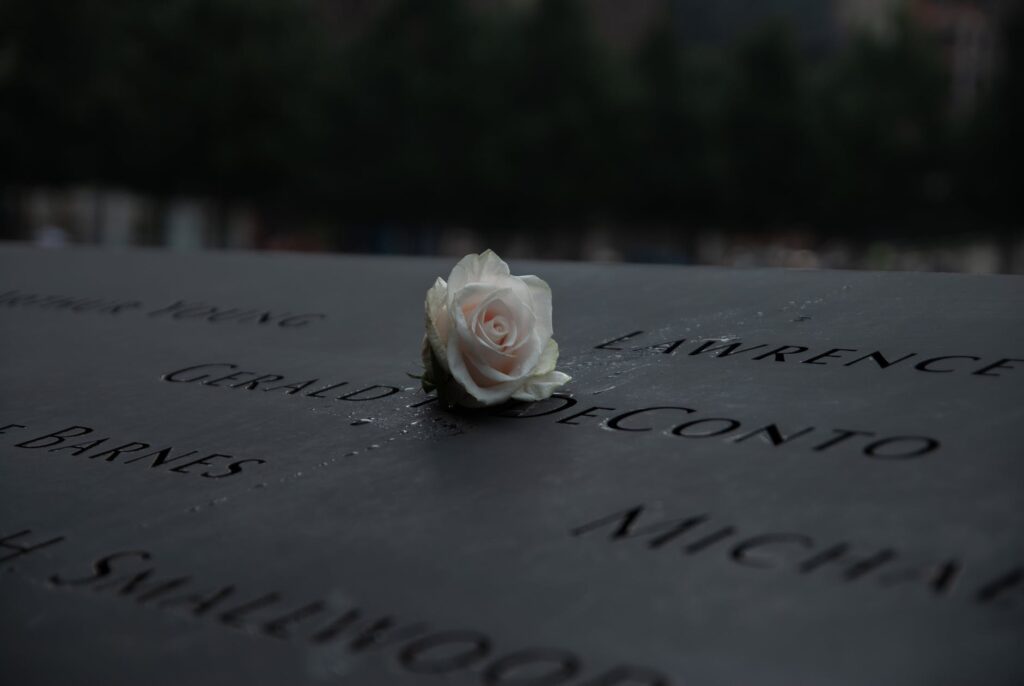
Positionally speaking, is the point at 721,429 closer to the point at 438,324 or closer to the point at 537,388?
the point at 537,388

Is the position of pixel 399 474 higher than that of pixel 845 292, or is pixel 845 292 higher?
pixel 845 292

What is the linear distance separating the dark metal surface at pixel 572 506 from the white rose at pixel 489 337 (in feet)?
0.26

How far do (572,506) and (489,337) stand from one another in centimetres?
50

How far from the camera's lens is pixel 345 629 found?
1.87 meters

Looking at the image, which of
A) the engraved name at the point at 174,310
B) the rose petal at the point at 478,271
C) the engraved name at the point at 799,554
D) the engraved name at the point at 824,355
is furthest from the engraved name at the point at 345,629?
the engraved name at the point at 174,310

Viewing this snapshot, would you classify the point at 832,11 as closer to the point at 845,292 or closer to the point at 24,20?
the point at 24,20

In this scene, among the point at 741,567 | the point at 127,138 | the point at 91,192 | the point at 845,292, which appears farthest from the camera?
the point at 91,192

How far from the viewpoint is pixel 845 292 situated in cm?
326

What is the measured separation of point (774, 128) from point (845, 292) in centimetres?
2895

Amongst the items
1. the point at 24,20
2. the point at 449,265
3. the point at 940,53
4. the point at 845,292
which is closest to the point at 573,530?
the point at 845,292

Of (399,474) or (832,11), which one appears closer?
(399,474)

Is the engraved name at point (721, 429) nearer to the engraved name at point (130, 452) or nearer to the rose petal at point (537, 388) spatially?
the rose petal at point (537, 388)

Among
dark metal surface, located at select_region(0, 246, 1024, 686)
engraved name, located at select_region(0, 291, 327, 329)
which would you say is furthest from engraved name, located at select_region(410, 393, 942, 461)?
engraved name, located at select_region(0, 291, 327, 329)

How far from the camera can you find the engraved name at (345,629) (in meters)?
1.67
